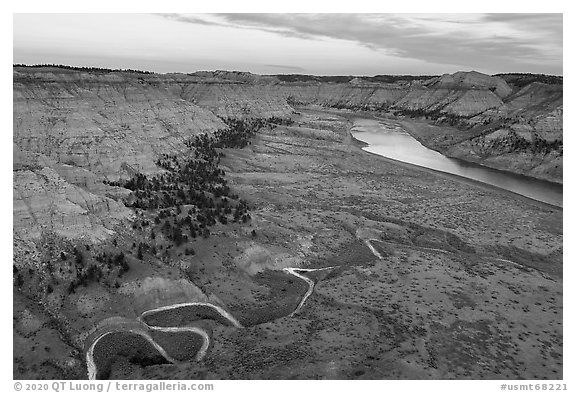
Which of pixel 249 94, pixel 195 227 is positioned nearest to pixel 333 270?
pixel 195 227

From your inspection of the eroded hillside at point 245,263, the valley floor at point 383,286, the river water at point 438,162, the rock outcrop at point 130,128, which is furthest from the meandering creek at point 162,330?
the river water at point 438,162

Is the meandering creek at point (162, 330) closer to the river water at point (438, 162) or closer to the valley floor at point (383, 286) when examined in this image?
the valley floor at point (383, 286)

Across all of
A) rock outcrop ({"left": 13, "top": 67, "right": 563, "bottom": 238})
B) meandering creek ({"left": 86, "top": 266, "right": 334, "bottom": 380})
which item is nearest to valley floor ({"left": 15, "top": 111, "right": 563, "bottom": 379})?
meandering creek ({"left": 86, "top": 266, "right": 334, "bottom": 380})

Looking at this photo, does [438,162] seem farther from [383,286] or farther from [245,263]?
[245,263]

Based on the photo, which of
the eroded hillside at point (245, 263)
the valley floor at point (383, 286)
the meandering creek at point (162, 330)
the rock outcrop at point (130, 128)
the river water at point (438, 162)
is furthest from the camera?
the river water at point (438, 162)

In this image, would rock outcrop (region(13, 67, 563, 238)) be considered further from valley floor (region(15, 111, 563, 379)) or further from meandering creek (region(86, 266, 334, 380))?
valley floor (region(15, 111, 563, 379))

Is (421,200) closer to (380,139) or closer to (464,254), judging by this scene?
(464,254)

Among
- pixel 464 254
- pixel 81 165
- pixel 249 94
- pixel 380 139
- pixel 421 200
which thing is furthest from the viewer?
pixel 249 94

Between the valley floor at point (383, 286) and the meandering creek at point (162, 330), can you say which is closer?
the meandering creek at point (162, 330)
